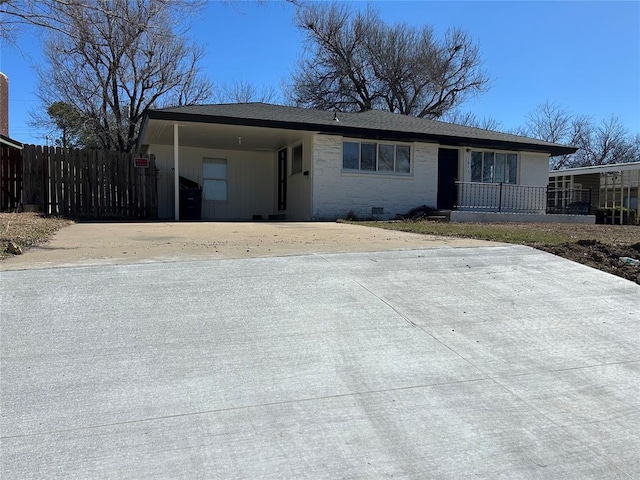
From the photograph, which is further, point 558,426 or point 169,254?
point 169,254

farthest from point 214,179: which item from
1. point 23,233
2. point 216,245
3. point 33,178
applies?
point 216,245

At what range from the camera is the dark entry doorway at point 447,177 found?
17.8 m

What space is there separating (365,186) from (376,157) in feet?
3.68

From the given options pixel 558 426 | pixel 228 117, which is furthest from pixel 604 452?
pixel 228 117

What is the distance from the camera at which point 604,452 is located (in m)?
2.81

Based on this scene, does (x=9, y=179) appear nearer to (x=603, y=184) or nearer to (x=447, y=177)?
(x=447, y=177)

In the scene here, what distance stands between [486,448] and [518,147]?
17401 millimetres

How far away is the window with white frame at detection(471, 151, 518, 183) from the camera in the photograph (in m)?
18.3

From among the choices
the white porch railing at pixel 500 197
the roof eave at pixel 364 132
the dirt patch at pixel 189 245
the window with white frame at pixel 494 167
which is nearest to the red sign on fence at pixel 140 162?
the roof eave at pixel 364 132

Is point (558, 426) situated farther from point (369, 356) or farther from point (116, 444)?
point (116, 444)

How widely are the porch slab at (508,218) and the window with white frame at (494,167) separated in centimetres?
215

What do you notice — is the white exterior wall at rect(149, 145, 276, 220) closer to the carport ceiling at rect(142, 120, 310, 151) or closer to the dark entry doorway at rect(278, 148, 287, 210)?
the carport ceiling at rect(142, 120, 310, 151)

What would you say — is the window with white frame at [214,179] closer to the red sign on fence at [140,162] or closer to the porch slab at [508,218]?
the red sign on fence at [140,162]

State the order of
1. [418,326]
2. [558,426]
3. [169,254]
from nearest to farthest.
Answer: [558,426] → [418,326] → [169,254]
